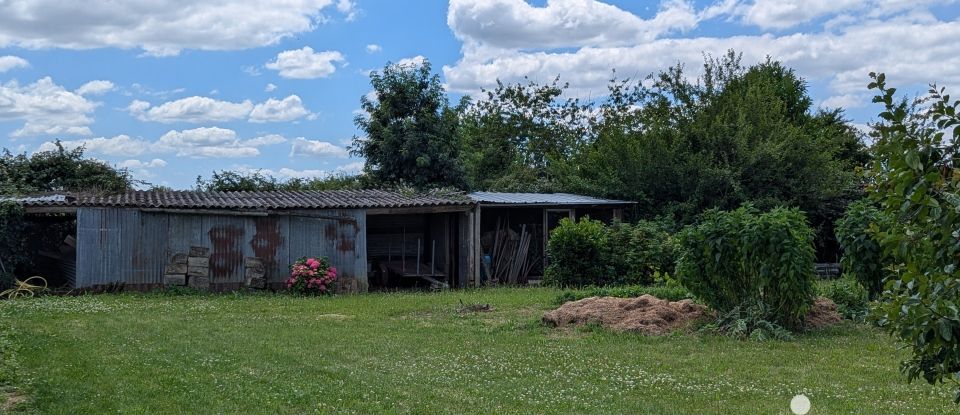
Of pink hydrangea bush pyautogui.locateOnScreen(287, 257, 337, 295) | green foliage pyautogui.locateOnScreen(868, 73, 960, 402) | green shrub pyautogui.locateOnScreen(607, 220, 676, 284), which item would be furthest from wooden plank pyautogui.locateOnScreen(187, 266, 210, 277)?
green foliage pyautogui.locateOnScreen(868, 73, 960, 402)

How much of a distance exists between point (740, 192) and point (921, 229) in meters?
21.3

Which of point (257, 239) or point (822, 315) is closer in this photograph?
point (822, 315)

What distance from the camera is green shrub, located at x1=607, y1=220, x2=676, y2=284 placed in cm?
1950

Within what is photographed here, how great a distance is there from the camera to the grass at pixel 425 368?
7035 millimetres

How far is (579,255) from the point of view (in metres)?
19.5

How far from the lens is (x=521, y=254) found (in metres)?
22.7

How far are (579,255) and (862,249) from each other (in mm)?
9066

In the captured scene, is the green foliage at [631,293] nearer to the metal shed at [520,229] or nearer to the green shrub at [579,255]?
the green shrub at [579,255]

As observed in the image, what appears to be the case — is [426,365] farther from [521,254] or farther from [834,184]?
[834,184]

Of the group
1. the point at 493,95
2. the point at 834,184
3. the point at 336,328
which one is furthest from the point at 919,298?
the point at 493,95

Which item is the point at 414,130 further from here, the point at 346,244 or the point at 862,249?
the point at 862,249

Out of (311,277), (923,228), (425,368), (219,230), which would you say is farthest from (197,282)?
(923,228)

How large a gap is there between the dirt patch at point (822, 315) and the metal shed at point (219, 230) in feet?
31.6

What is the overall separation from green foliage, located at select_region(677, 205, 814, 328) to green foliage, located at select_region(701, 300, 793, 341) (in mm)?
71
